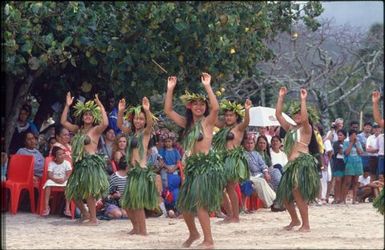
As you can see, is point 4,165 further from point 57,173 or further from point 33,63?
point 33,63

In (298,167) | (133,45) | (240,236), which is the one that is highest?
(133,45)

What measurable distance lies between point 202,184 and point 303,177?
66.9 inches

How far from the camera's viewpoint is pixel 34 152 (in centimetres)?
1048

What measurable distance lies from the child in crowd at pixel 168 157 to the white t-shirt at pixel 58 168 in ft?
3.91

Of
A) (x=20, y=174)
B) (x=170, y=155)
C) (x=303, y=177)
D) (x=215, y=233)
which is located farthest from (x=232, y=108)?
(x=20, y=174)

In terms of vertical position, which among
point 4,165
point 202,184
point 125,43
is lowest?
point 202,184

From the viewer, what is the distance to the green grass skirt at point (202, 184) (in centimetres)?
727

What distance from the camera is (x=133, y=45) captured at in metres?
10.6

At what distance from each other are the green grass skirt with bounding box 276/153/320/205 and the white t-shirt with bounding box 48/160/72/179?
2804mm

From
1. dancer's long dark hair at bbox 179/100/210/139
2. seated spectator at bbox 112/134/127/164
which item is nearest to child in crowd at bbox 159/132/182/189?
seated spectator at bbox 112/134/127/164

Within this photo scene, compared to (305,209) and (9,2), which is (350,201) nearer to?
(305,209)

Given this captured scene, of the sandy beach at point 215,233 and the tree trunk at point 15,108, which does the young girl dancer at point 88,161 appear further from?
the tree trunk at point 15,108

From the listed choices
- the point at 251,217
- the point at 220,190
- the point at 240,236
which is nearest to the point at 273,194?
the point at 251,217

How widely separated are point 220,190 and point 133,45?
371 cm
